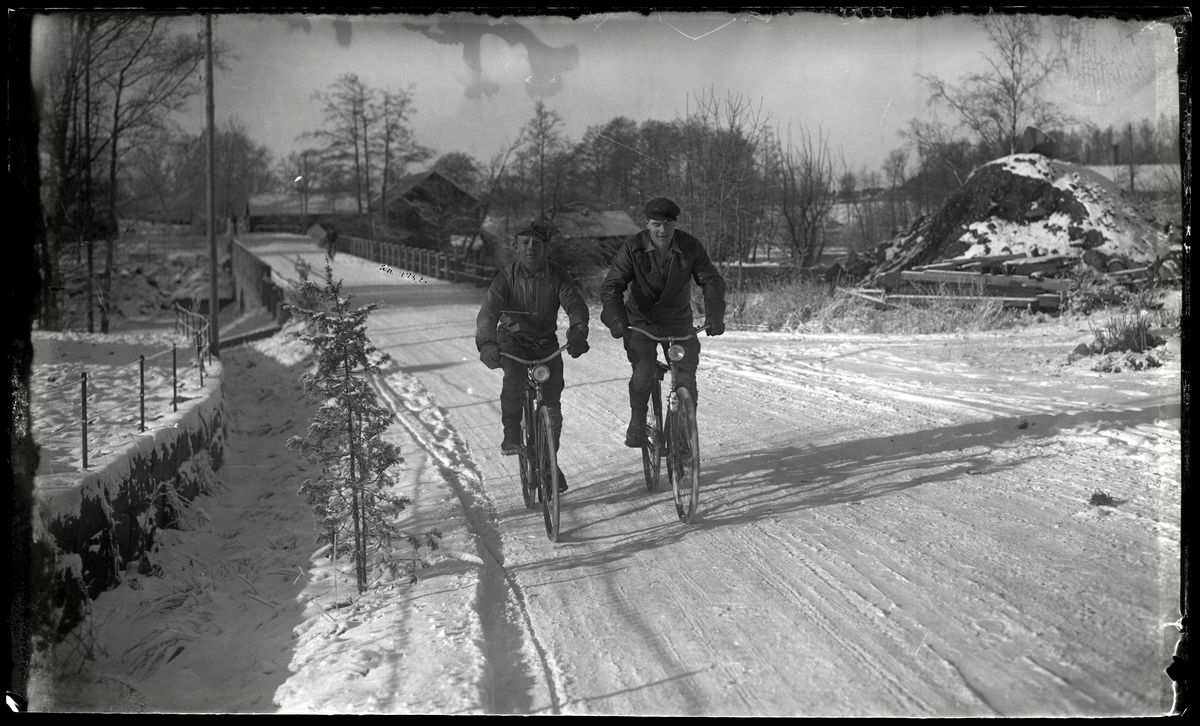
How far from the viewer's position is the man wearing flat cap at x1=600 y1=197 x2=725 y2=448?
237 inches

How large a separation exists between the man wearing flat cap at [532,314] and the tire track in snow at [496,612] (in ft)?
2.65

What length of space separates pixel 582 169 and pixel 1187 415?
441 centimetres

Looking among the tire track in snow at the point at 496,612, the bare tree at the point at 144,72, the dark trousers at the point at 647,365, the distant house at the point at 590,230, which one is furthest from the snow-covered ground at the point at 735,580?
the bare tree at the point at 144,72

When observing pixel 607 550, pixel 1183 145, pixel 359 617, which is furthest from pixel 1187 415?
pixel 359 617

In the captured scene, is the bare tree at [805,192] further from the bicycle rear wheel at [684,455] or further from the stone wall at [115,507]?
→ the stone wall at [115,507]

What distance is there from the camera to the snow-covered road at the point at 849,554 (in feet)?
11.9

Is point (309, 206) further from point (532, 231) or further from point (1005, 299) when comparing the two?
point (1005, 299)

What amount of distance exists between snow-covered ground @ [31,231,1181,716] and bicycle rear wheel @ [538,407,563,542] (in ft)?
0.49

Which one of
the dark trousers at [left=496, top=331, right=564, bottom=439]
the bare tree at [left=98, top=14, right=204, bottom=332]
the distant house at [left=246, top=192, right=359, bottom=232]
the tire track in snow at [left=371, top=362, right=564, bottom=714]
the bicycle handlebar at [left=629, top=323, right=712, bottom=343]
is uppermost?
the bare tree at [left=98, top=14, right=204, bottom=332]

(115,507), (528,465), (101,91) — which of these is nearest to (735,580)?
(528,465)

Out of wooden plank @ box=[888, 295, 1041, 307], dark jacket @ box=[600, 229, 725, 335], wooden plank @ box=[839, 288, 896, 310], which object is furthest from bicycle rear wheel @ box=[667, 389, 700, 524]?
wooden plank @ box=[839, 288, 896, 310]

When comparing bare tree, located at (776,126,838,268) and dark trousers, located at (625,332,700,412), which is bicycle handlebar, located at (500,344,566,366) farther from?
bare tree, located at (776,126,838,268)

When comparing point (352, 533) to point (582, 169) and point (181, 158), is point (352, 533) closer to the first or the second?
point (582, 169)

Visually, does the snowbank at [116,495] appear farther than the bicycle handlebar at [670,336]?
No
